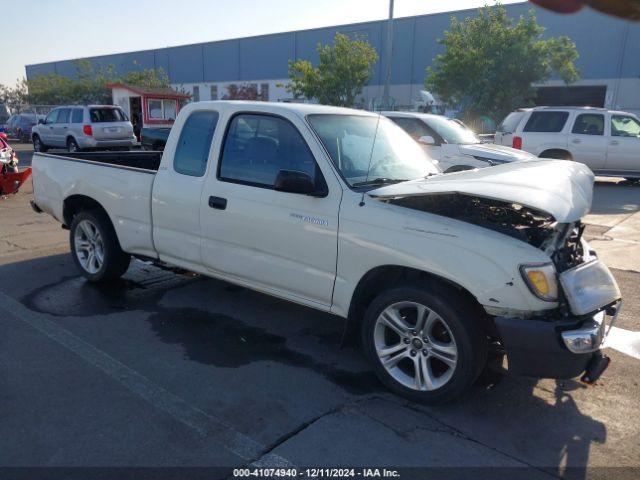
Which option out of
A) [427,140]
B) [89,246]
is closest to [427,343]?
[89,246]

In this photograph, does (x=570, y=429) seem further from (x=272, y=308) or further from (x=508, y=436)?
(x=272, y=308)

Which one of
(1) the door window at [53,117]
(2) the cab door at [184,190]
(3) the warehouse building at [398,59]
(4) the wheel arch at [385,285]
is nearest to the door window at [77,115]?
(1) the door window at [53,117]

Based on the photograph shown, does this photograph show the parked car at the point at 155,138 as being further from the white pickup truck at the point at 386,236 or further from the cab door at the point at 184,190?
the cab door at the point at 184,190

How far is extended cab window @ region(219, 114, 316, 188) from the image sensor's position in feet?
13.3

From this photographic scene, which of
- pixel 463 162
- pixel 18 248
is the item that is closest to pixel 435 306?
pixel 18 248

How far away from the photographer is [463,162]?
9703 mm

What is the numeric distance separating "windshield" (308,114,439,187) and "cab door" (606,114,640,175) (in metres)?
11.7

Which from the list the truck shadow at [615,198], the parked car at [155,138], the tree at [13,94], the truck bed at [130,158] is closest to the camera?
the truck bed at [130,158]

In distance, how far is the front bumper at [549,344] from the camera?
9.76ft

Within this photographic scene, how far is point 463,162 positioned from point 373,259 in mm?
6800

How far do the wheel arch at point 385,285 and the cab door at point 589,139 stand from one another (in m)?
12.4

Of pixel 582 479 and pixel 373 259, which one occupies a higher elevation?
pixel 373 259

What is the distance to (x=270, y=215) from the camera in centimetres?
400

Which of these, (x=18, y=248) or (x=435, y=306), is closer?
(x=435, y=306)
